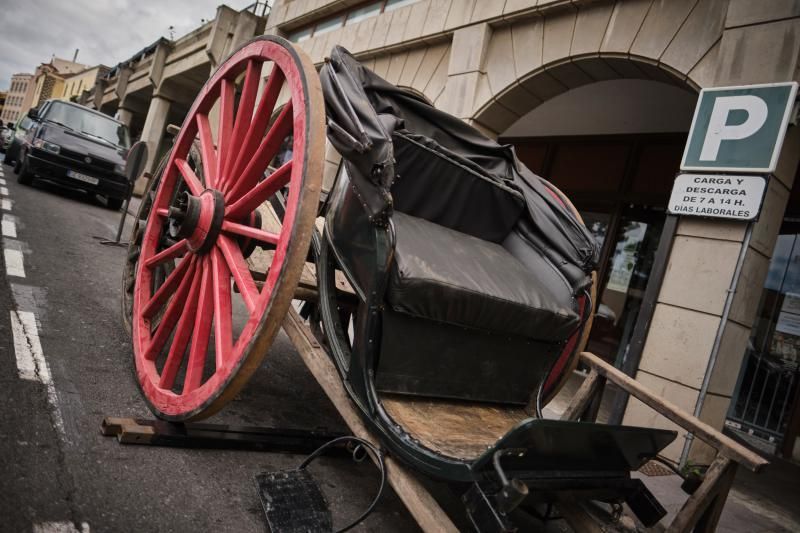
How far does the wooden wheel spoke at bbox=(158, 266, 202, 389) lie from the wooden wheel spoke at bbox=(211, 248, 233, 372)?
16cm

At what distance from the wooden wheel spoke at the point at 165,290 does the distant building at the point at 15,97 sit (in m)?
129

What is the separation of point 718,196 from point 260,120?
340 cm

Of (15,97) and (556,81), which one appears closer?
(556,81)

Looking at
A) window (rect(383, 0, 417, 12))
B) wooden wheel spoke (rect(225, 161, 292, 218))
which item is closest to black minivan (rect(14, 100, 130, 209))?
window (rect(383, 0, 417, 12))

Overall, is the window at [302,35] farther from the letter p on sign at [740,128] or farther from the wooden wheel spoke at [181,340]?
the wooden wheel spoke at [181,340]

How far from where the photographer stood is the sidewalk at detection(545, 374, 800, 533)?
3.10 m

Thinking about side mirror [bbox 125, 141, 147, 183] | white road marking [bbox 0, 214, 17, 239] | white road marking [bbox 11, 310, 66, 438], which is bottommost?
white road marking [bbox 11, 310, 66, 438]

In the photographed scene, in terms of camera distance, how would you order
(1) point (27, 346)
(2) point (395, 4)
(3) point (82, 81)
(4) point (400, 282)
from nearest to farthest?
1. (4) point (400, 282)
2. (1) point (27, 346)
3. (2) point (395, 4)
4. (3) point (82, 81)

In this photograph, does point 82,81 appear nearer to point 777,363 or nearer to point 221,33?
point 221,33

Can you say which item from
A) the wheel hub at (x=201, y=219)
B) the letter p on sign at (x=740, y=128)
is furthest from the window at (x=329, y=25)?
the wheel hub at (x=201, y=219)

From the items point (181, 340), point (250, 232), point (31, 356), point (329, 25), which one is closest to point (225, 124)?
point (250, 232)

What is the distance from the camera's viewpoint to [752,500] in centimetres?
368

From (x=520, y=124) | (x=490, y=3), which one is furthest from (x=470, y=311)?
(x=520, y=124)

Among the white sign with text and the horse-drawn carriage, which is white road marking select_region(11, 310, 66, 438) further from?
the white sign with text
